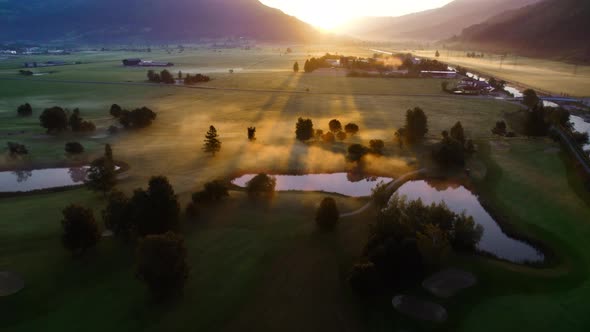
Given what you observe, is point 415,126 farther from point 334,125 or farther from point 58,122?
point 58,122

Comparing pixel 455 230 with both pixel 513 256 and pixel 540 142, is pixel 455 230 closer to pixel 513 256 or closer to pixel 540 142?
pixel 513 256

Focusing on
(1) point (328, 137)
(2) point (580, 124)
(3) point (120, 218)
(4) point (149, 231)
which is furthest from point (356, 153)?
(2) point (580, 124)

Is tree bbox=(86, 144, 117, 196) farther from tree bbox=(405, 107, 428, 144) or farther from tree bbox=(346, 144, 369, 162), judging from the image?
tree bbox=(405, 107, 428, 144)

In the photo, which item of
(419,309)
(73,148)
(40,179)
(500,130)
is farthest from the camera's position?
(500,130)

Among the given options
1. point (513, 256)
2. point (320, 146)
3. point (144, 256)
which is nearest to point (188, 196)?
point (144, 256)

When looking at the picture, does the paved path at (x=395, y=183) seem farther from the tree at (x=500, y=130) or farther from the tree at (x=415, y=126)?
the tree at (x=500, y=130)

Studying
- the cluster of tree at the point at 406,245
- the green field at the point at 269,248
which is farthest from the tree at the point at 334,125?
the cluster of tree at the point at 406,245
